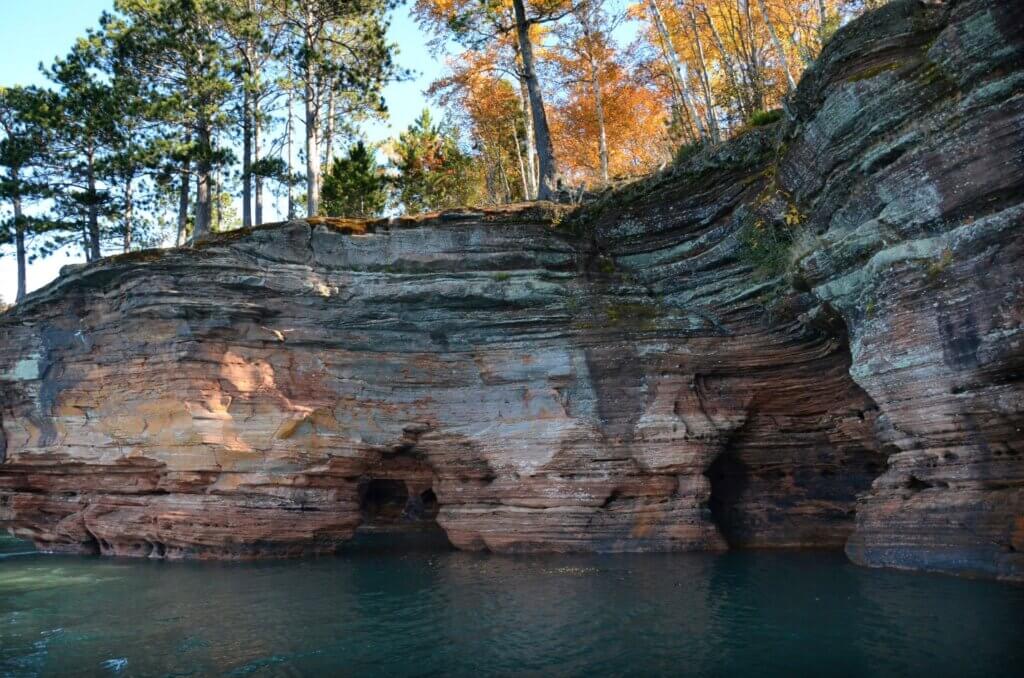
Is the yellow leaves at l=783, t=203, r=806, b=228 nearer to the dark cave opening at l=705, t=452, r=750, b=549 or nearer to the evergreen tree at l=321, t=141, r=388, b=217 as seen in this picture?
the dark cave opening at l=705, t=452, r=750, b=549

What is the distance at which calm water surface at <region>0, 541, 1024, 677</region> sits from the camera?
8.91 meters

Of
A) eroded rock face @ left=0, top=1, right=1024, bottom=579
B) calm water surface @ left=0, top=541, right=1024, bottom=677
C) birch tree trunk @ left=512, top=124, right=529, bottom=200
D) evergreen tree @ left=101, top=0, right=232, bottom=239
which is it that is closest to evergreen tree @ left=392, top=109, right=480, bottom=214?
birch tree trunk @ left=512, top=124, right=529, bottom=200

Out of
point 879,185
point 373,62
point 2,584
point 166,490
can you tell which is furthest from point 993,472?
point 373,62

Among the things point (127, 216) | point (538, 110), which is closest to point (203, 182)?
point (127, 216)

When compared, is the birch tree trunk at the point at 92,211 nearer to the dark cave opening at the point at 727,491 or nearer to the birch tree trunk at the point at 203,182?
the birch tree trunk at the point at 203,182

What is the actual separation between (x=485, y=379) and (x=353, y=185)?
12.7 metres

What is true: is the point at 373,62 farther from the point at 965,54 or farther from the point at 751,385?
the point at 965,54

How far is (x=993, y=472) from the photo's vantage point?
12.1 m

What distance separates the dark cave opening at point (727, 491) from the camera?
59.5 ft

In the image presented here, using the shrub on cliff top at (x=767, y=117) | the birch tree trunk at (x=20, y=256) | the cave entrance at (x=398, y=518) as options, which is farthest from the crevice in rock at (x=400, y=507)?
the birch tree trunk at (x=20, y=256)

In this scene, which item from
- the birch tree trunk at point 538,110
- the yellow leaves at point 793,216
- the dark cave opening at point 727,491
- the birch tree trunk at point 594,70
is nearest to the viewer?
the yellow leaves at point 793,216

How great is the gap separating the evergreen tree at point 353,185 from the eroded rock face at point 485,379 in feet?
29.3

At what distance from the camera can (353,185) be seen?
28.0m

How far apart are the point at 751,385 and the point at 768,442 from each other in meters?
1.53
